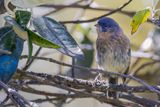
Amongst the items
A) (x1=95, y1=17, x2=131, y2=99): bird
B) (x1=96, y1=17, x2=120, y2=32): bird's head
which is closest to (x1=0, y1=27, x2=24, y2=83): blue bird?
(x1=95, y1=17, x2=131, y2=99): bird

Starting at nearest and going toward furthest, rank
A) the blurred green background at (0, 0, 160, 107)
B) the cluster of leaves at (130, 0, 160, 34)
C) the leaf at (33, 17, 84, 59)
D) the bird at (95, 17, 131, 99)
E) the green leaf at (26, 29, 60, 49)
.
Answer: the green leaf at (26, 29, 60, 49) → the leaf at (33, 17, 84, 59) → the cluster of leaves at (130, 0, 160, 34) → the blurred green background at (0, 0, 160, 107) → the bird at (95, 17, 131, 99)

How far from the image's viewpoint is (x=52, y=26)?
1.44 metres

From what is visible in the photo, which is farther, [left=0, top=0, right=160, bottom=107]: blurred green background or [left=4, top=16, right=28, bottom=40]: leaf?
[left=0, top=0, right=160, bottom=107]: blurred green background

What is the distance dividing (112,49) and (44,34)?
1.84 metres

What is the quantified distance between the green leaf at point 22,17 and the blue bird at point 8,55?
10 centimetres

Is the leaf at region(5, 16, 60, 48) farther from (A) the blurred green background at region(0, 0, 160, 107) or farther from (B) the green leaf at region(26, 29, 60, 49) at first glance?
(A) the blurred green background at region(0, 0, 160, 107)

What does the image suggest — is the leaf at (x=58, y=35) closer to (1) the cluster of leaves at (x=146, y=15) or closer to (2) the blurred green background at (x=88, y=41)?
(1) the cluster of leaves at (x=146, y=15)

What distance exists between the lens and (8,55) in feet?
4.66

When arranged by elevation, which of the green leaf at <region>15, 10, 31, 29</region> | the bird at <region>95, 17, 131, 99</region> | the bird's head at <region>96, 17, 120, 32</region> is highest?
the bird's head at <region>96, 17, 120, 32</region>

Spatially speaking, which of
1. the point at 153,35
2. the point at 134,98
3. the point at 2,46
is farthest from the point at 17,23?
the point at 153,35

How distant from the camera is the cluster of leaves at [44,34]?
4.19 ft

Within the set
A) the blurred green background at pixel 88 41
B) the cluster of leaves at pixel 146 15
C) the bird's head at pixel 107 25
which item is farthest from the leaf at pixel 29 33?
the bird's head at pixel 107 25

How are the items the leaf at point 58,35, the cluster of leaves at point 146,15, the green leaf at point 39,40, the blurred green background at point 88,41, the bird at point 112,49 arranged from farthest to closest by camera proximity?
the bird at point 112,49 → the blurred green background at point 88,41 → the cluster of leaves at point 146,15 → the leaf at point 58,35 → the green leaf at point 39,40

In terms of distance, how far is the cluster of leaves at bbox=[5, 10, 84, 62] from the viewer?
1.28 meters
